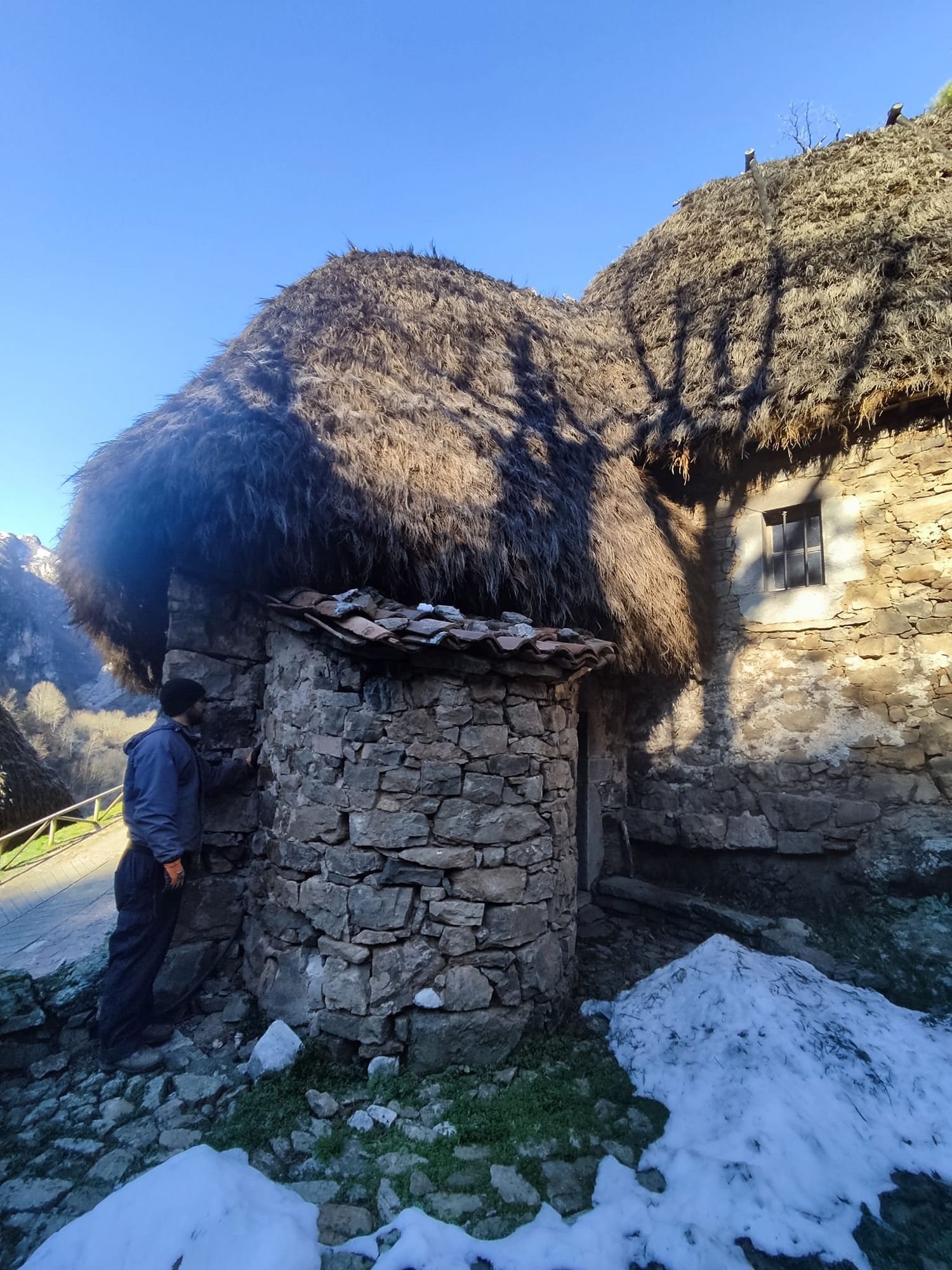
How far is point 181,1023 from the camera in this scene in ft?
10.5

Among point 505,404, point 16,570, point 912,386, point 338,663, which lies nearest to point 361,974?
point 338,663

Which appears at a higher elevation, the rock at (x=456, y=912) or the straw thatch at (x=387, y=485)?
the straw thatch at (x=387, y=485)

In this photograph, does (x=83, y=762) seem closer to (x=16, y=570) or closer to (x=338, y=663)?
(x=16, y=570)

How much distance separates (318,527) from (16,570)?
40.0 metres

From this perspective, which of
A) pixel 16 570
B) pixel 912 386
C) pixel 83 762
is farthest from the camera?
pixel 16 570

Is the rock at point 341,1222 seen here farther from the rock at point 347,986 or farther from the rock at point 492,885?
the rock at point 492,885

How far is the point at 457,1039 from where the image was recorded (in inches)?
117

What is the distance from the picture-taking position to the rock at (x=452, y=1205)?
221cm

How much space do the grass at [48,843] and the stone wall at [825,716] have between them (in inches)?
249

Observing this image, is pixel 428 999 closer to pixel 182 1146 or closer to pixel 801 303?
pixel 182 1146

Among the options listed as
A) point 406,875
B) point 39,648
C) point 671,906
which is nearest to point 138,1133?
point 406,875

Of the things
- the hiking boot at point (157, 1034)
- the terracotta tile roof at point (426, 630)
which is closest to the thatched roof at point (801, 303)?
the terracotta tile roof at point (426, 630)

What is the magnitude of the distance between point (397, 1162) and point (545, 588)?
10.0 feet

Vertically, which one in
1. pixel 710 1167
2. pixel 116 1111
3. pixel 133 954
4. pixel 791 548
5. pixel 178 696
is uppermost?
pixel 791 548
